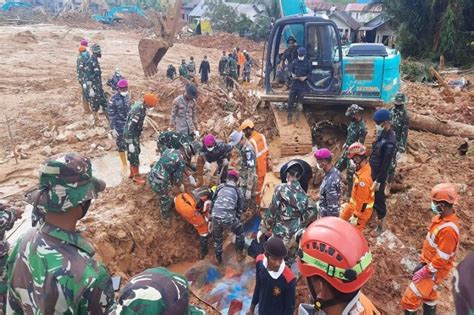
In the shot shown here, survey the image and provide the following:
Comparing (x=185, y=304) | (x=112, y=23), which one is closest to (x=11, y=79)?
(x=185, y=304)

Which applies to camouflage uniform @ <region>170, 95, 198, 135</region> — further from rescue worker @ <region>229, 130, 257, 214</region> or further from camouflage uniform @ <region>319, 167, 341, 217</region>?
camouflage uniform @ <region>319, 167, 341, 217</region>

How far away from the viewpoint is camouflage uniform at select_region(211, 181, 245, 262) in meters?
5.17

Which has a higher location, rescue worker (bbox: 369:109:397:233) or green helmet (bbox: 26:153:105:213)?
green helmet (bbox: 26:153:105:213)

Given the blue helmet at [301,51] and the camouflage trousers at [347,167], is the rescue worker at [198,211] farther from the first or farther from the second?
the blue helmet at [301,51]

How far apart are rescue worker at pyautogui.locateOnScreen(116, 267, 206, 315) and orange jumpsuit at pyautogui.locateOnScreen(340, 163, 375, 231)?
355cm

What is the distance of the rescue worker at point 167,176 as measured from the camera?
5.76 metres

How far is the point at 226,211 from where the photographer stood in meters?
5.16

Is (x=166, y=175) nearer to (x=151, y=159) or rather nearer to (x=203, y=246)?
(x=203, y=246)

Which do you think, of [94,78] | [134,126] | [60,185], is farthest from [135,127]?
[60,185]

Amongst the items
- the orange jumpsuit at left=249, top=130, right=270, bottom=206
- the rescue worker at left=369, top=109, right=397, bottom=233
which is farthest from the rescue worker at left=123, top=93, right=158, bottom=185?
the rescue worker at left=369, top=109, right=397, bottom=233

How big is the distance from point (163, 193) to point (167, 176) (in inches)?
10.7

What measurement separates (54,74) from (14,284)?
17.1m

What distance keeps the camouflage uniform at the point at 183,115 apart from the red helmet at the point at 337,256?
19.4 ft

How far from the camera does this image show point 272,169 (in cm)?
775
